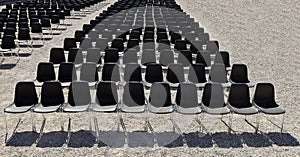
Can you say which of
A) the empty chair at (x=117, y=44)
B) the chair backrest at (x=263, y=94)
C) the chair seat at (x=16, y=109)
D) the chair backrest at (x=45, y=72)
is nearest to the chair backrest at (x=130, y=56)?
the empty chair at (x=117, y=44)

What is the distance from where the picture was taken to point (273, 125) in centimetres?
788

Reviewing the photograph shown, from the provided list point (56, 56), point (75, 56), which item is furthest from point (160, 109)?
point (56, 56)

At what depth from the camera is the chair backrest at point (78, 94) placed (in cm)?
775

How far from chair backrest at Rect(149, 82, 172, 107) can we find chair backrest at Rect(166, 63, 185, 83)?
1432mm

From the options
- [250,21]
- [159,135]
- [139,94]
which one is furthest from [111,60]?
[250,21]

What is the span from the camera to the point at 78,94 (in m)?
7.77

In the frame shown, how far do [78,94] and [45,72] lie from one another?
1.84 meters

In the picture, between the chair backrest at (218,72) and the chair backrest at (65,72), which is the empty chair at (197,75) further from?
the chair backrest at (65,72)

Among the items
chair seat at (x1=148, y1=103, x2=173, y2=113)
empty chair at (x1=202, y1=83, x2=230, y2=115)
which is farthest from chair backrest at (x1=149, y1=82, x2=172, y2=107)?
empty chair at (x1=202, y1=83, x2=230, y2=115)

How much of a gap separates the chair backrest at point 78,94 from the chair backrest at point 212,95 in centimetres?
249

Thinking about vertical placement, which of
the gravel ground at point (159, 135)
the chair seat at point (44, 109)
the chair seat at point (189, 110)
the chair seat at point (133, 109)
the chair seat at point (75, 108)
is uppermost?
the chair seat at point (44, 109)

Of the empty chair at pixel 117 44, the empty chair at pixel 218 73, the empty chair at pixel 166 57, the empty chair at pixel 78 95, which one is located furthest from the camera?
the empty chair at pixel 117 44

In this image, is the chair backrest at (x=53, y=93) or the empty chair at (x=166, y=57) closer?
the chair backrest at (x=53, y=93)

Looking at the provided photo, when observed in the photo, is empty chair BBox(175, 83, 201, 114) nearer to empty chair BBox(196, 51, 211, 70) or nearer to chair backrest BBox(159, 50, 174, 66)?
chair backrest BBox(159, 50, 174, 66)
